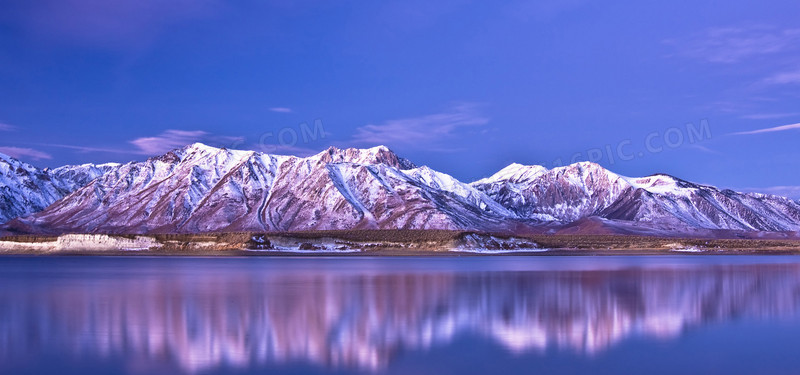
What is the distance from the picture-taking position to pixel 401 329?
82.6ft

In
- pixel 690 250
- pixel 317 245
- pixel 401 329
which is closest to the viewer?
pixel 401 329

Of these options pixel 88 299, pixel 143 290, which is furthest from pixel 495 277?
pixel 88 299

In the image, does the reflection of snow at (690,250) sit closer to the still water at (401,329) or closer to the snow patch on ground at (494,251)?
the snow patch on ground at (494,251)

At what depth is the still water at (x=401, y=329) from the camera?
62.9 feet

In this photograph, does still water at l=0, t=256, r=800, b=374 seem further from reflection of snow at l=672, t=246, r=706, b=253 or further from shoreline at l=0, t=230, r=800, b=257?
reflection of snow at l=672, t=246, r=706, b=253

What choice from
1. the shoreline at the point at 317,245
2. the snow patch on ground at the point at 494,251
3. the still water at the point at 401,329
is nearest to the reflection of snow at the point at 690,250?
the shoreline at the point at 317,245

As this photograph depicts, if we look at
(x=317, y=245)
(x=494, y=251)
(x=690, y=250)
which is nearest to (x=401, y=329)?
(x=317, y=245)

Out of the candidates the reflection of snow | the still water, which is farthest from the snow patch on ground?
the still water

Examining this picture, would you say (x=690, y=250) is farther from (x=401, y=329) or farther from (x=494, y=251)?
(x=401, y=329)

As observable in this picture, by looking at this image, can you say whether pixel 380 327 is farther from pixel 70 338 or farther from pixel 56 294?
pixel 56 294

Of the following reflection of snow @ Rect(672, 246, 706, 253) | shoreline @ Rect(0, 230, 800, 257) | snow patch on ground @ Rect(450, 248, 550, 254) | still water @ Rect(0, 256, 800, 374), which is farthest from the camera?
reflection of snow @ Rect(672, 246, 706, 253)

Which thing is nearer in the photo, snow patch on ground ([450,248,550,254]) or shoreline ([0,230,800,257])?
snow patch on ground ([450,248,550,254])

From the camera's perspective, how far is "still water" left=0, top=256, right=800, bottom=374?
19172 millimetres

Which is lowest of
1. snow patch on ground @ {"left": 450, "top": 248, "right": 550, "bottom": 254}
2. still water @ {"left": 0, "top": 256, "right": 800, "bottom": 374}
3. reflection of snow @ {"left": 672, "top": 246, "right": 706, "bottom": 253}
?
reflection of snow @ {"left": 672, "top": 246, "right": 706, "bottom": 253}
